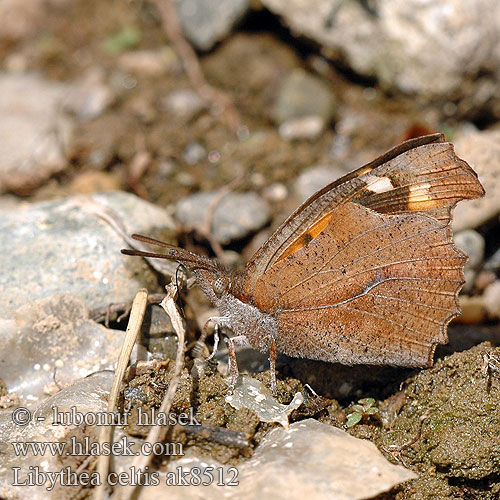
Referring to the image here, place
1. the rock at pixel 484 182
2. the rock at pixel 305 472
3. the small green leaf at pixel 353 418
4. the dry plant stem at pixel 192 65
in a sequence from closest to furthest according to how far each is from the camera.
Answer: the rock at pixel 305 472 → the small green leaf at pixel 353 418 → the rock at pixel 484 182 → the dry plant stem at pixel 192 65

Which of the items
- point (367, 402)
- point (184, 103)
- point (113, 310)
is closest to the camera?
point (367, 402)

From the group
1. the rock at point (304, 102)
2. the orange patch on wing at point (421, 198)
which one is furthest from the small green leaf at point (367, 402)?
the rock at point (304, 102)

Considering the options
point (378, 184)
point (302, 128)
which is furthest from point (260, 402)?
point (302, 128)

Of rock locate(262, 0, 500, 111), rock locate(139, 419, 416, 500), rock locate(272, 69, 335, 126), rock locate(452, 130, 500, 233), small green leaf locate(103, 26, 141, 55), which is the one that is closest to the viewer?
rock locate(139, 419, 416, 500)

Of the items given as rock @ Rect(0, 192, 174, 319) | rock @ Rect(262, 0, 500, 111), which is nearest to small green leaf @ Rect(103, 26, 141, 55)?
rock @ Rect(262, 0, 500, 111)

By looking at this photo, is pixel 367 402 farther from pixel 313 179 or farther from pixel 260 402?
pixel 313 179

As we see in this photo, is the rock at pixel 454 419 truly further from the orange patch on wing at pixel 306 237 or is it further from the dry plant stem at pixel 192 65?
the dry plant stem at pixel 192 65

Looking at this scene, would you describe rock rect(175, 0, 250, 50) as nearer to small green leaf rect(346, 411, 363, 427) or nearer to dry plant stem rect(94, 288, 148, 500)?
dry plant stem rect(94, 288, 148, 500)
